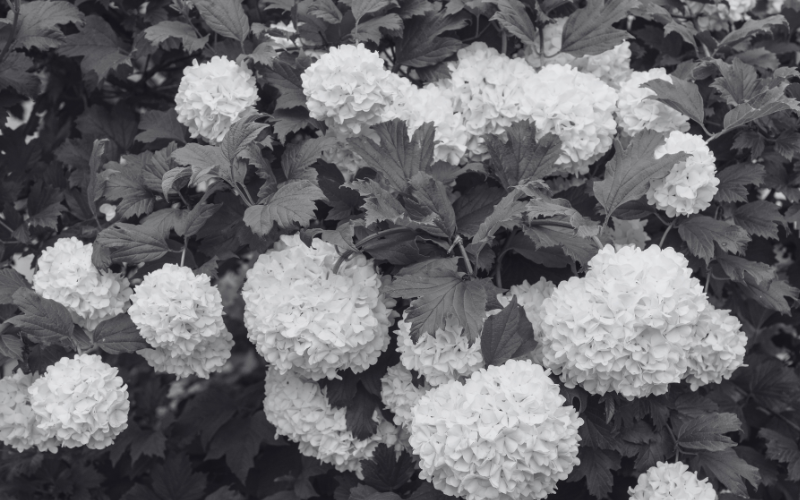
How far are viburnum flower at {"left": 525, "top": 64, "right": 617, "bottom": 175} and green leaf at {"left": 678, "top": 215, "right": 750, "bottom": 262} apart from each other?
1.09ft

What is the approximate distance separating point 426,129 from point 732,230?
0.90m

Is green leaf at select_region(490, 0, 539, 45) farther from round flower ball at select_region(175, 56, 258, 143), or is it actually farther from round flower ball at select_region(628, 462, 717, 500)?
round flower ball at select_region(628, 462, 717, 500)

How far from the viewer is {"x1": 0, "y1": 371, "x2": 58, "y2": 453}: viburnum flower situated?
2.22m

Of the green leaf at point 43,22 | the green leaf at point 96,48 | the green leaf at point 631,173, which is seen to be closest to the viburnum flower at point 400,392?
the green leaf at point 631,173

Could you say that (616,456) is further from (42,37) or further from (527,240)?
(42,37)

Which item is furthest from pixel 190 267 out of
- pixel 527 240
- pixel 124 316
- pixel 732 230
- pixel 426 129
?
pixel 732 230

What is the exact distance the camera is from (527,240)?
2.15m

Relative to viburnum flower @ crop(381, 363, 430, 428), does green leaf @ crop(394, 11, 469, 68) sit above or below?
above

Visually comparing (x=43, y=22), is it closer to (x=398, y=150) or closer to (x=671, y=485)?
(x=398, y=150)

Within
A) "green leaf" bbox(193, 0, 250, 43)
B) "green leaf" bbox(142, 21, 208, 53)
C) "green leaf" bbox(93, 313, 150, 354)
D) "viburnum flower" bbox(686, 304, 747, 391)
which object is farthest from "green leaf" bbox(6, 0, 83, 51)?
"viburnum flower" bbox(686, 304, 747, 391)

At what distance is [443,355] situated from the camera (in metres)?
2.01

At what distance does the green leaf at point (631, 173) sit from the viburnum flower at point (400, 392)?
0.71 m

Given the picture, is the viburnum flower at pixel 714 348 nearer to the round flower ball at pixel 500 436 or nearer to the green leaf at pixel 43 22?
the round flower ball at pixel 500 436

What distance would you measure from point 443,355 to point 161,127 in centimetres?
121
